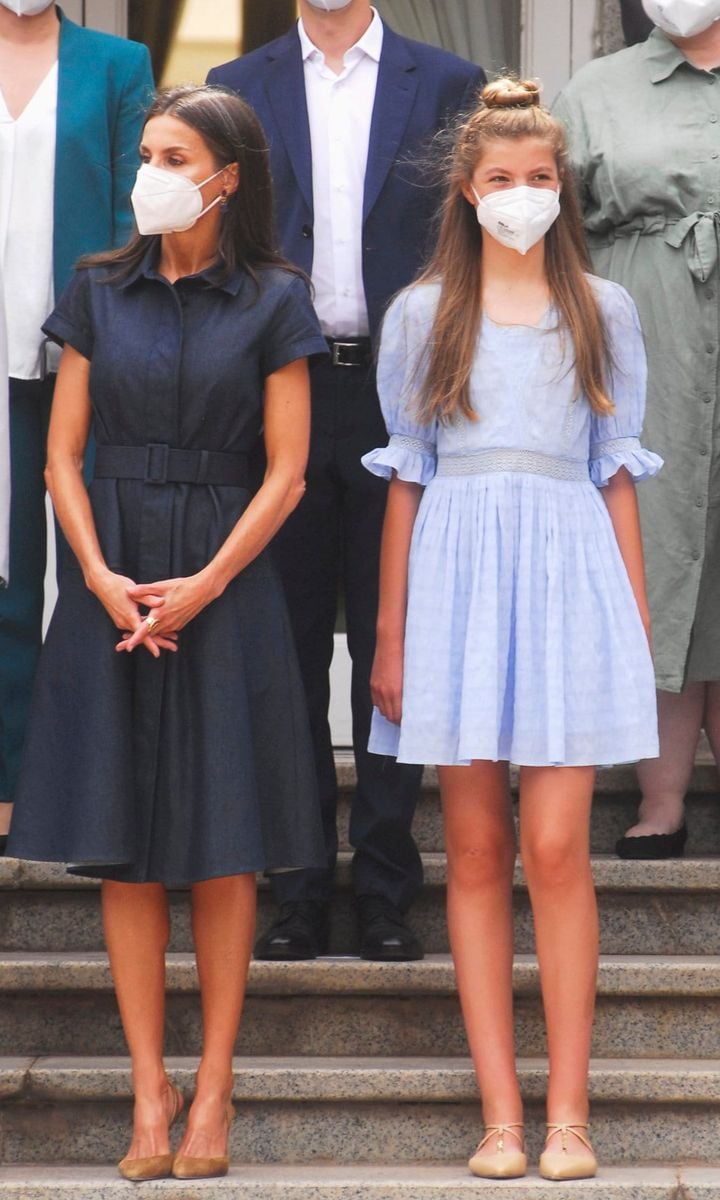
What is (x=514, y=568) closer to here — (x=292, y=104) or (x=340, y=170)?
(x=340, y=170)

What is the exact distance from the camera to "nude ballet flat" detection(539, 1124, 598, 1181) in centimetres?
324

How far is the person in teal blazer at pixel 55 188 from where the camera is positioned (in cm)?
400

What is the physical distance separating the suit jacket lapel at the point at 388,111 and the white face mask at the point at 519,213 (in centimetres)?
63

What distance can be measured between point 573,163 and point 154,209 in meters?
1.22

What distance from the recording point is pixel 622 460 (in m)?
3.43

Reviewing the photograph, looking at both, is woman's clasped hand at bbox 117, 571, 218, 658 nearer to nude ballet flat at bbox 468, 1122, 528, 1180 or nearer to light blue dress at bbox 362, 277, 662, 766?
light blue dress at bbox 362, 277, 662, 766

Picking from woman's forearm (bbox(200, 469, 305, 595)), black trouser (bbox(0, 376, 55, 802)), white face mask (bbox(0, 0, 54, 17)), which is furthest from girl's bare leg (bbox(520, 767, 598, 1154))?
white face mask (bbox(0, 0, 54, 17))

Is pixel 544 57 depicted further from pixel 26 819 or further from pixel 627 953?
pixel 26 819

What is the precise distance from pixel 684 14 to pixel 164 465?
1588 millimetres

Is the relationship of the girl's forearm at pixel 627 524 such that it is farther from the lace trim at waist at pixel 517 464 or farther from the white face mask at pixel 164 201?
the white face mask at pixel 164 201

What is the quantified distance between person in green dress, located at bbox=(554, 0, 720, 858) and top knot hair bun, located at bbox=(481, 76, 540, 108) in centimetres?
74

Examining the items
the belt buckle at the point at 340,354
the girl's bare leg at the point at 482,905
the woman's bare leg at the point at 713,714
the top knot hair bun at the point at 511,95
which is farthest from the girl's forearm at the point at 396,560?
the woman's bare leg at the point at 713,714

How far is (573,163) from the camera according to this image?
424 centimetres

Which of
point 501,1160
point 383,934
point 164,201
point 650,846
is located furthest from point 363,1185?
point 164,201
